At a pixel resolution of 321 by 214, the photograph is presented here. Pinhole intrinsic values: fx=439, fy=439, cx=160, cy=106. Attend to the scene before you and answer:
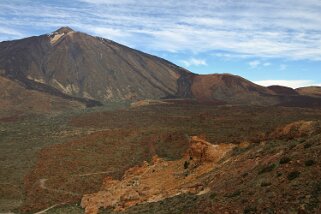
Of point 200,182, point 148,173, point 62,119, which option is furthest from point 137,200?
point 62,119

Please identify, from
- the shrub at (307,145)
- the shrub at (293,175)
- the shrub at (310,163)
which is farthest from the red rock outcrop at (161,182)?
the shrub at (310,163)

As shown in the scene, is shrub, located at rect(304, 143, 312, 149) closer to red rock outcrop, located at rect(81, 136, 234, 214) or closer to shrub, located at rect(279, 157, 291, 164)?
shrub, located at rect(279, 157, 291, 164)

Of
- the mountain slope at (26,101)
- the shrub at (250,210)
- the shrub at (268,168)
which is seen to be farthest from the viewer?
the mountain slope at (26,101)

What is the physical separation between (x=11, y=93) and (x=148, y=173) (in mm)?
139474

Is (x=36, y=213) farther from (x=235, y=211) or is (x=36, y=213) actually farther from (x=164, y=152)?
(x=235, y=211)

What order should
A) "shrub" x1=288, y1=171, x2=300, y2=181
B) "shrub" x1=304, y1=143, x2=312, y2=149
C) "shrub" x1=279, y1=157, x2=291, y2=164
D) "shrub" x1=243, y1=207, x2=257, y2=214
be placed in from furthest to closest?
"shrub" x1=304, y1=143, x2=312, y2=149
"shrub" x1=279, y1=157, x2=291, y2=164
"shrub" x1=288, y1=171, x2=300, y2=181
"shrub" x1=243, y1=207, x2=257, y2=214

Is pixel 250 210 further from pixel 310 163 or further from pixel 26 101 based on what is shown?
pixel 26 101

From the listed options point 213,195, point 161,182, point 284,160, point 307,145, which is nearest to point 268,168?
point 284,160

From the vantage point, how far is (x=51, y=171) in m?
63.3

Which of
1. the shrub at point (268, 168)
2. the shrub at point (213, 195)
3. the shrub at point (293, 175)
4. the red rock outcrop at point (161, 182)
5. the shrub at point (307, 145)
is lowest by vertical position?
the red rock outcrop at point (161, 182)

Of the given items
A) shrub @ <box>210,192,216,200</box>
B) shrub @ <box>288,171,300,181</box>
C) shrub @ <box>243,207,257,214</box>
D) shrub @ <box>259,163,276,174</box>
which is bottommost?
shrub @ <box>210,192,216,200</box>

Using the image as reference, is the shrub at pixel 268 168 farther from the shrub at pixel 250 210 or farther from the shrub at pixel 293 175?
the shrub at pixel 250 210

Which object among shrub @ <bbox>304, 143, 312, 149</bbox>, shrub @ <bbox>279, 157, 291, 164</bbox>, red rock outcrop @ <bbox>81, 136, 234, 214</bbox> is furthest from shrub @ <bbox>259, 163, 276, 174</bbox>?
red rock outcrop @ <bbox>81, 136, 234, 214</bbox>

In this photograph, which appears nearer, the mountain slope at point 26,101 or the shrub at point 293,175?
the shrub at point 293,175
